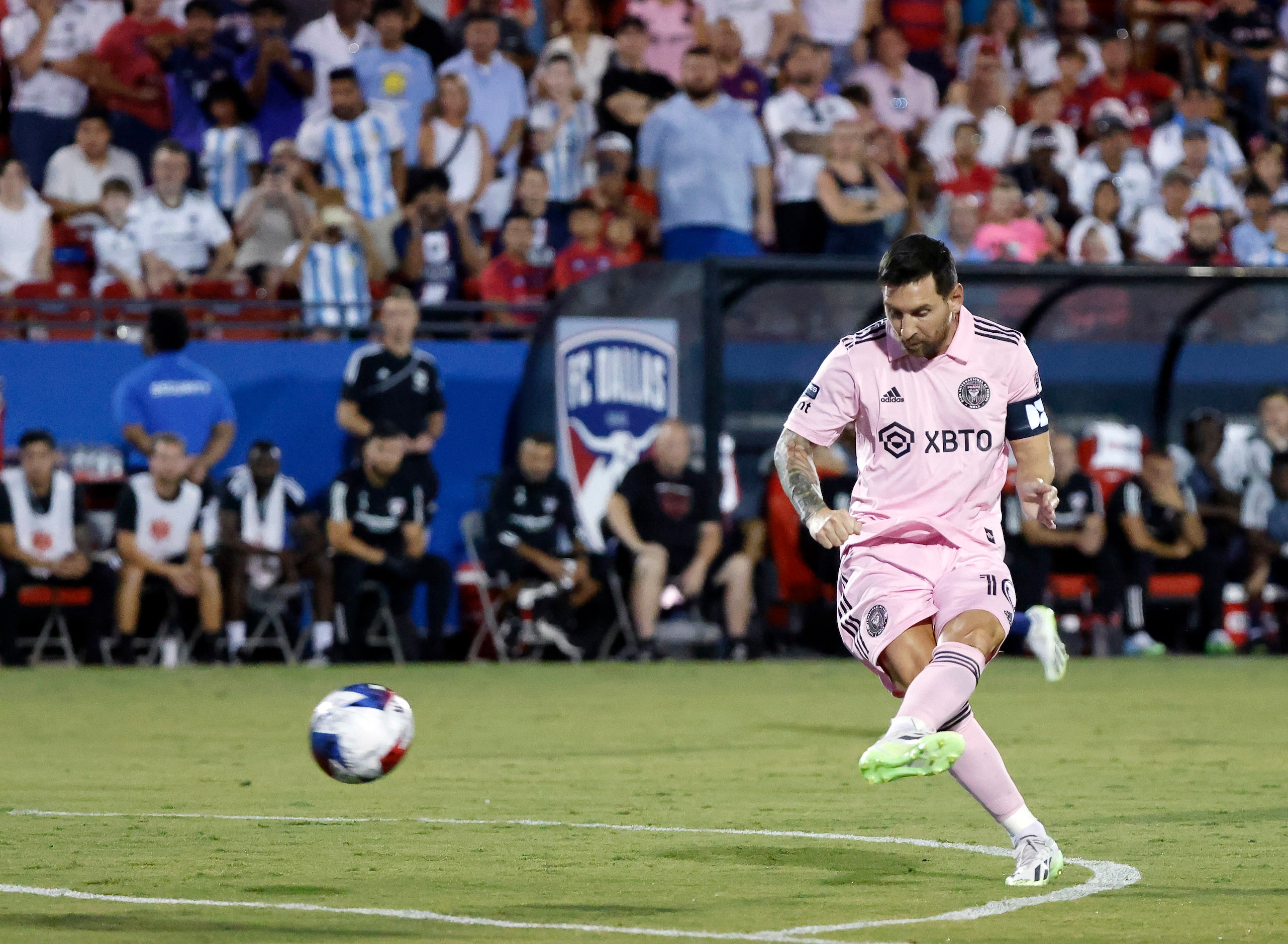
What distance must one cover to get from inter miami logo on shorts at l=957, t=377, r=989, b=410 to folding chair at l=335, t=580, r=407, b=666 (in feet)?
32.7

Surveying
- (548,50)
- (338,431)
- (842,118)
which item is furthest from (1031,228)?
(338,431)

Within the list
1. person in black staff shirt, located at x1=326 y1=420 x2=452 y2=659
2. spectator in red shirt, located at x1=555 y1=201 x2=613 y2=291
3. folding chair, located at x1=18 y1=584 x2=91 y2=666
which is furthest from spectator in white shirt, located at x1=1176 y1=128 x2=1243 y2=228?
folding chair, located at x1=18 y1=584 x2=91 y2=666

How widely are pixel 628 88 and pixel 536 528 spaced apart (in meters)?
4.39

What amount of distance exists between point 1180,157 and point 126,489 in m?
10.8

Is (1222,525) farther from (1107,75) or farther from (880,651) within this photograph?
(880,651)

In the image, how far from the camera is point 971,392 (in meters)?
6.72

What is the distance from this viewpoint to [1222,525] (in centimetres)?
1781

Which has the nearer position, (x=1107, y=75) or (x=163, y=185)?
(x=163, y=185)

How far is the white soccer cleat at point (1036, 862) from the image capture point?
21.1ft

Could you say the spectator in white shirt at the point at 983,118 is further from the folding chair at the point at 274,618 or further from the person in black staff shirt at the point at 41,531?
the person in black staff shirt at the point at 41,531

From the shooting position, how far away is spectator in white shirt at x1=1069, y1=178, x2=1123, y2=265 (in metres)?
19.2

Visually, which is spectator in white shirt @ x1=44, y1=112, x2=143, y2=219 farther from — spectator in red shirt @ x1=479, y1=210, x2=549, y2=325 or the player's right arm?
the player's right arm

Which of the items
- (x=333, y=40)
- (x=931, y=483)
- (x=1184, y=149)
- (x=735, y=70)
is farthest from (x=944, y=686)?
(x=1184, y=149)

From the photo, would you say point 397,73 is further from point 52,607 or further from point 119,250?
point 52,607
